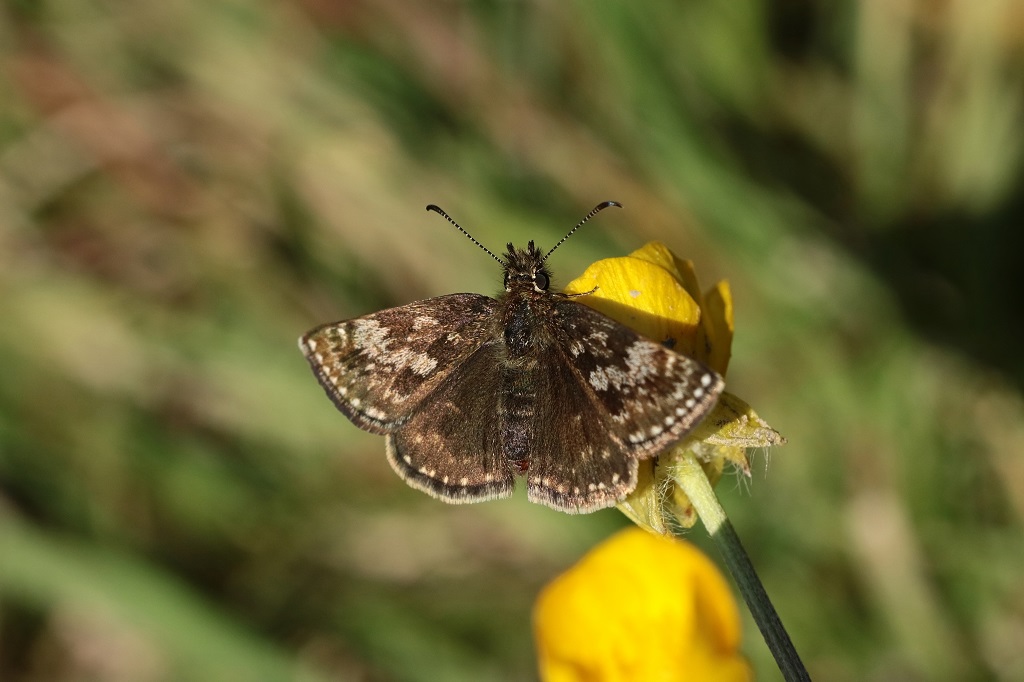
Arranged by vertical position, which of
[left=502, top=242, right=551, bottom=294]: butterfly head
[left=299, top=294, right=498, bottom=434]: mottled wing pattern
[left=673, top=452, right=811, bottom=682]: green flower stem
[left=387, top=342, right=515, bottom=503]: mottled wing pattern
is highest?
[left=502, top=242, right=551, bottom=294]: butterfly head

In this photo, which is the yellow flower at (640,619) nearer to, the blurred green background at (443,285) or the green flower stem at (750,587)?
the green flower stem at (750,587)

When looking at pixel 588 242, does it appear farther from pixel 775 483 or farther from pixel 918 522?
pixel 918 522

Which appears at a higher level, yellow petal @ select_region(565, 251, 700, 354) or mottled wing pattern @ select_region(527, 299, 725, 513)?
yellow petal @ select_region(565, 251, 700, 354)

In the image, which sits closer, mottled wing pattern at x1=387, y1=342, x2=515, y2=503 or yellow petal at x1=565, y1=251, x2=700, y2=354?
yellow petal at x1=565, y1=251, x2=700, y2=354

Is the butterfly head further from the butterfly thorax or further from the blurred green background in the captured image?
the blurred green background

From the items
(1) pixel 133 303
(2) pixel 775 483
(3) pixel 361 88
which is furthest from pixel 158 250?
(2) pixel 775 483

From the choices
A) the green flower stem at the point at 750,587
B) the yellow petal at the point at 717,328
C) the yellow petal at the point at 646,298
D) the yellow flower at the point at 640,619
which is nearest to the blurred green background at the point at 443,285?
the yellow flower at the point at 640,619

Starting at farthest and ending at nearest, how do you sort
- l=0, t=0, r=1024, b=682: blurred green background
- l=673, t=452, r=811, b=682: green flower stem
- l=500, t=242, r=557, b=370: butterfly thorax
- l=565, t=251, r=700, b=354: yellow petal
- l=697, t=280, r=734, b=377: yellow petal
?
1. l=0, t=0, r=1024, b=682: blurred green background
2. l=500, t=242, r=557, b=370: butterfly thorax
3. l=697, t=280, r=734, b=377: yellow petal
4. l=565, t=251, r=700, b=354: yellow petal
5. l=673, t=452, r=811, b=682: green flower stem

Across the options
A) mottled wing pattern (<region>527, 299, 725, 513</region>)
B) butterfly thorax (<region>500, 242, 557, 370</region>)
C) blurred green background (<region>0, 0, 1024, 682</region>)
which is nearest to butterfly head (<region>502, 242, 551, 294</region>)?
butterfly thorax (<region>500, 242, 557, 370</region>)
